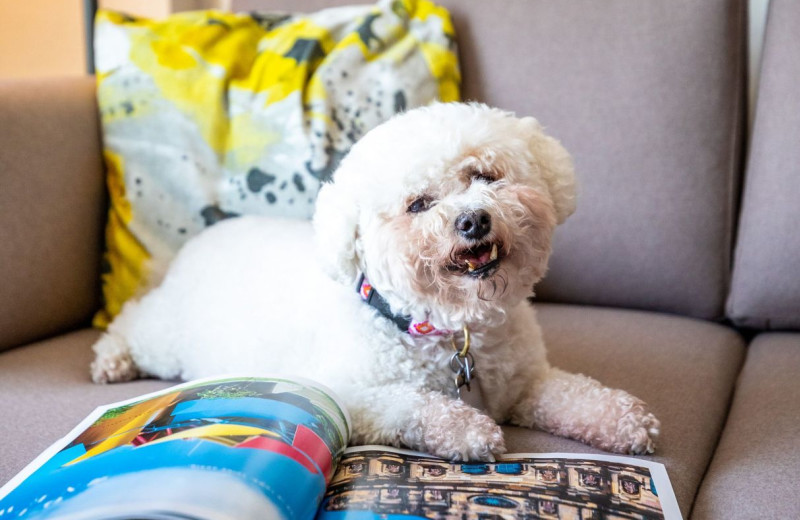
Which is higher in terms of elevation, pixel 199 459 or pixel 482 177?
pixel 482 177

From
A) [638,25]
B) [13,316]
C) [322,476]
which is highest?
[638,25]

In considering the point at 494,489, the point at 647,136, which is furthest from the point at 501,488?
the point at 647,136

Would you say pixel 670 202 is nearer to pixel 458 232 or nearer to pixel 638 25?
pixel 638 25

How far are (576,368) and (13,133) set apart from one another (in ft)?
4.07

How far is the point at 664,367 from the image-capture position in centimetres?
135

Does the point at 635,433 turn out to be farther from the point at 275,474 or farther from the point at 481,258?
the point at 275,474

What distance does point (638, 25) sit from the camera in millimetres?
1615

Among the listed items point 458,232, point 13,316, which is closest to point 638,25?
point 458,232

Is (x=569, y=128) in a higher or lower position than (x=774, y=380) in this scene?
higher

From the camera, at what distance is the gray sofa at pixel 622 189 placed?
1.46 meters

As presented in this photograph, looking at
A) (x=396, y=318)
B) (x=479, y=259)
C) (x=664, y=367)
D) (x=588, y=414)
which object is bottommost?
(x=664, y=367)

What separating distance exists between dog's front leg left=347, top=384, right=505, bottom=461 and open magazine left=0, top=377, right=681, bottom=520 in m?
0.02

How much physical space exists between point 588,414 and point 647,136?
0.78m

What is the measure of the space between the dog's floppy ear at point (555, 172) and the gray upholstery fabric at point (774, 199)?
2.12 ft
